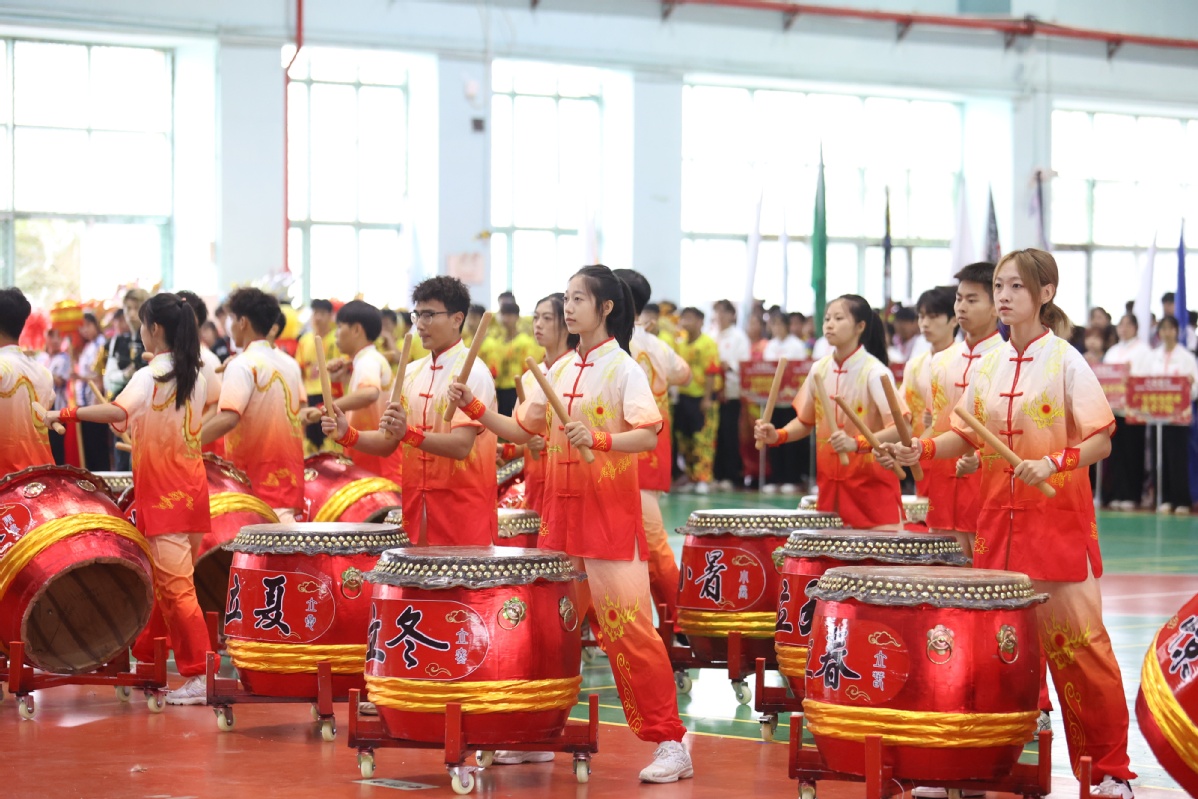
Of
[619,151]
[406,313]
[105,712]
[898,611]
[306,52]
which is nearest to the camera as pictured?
[898,611]

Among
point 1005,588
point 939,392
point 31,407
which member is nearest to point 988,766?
point 1005,588

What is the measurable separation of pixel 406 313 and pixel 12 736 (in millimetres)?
8313

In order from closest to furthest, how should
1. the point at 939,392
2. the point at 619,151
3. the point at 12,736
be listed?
1. the point at 12,736
2. the point at 939,392
3. the point at 619,151

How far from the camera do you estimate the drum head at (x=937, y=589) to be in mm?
4309

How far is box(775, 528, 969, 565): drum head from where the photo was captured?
5344mm

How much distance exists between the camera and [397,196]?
18547mm

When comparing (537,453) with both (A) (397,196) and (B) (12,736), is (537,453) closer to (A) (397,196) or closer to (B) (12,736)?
(B) (12,736)

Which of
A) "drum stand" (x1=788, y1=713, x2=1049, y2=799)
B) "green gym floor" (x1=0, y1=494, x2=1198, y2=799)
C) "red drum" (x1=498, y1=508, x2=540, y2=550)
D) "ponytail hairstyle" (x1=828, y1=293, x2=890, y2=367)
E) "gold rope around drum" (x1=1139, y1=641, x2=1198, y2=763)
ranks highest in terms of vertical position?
"ponytail hairstyle" (x1=828, y1=293, x2=890, y2=367)

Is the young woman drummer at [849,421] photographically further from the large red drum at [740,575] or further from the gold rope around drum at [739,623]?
the gold rope around drum at [739,623]

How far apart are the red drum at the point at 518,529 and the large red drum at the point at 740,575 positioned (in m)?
0.61

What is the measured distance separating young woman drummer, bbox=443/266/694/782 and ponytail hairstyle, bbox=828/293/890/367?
1.49 metres

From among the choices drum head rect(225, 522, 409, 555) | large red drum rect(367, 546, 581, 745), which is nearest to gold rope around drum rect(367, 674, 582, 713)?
large red drum rect(367, 546, 581, 745)

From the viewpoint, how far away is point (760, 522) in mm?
6379

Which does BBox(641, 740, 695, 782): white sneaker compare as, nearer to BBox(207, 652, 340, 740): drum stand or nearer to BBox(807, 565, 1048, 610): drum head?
BBox(807, 565, 1048, 610): drum head
